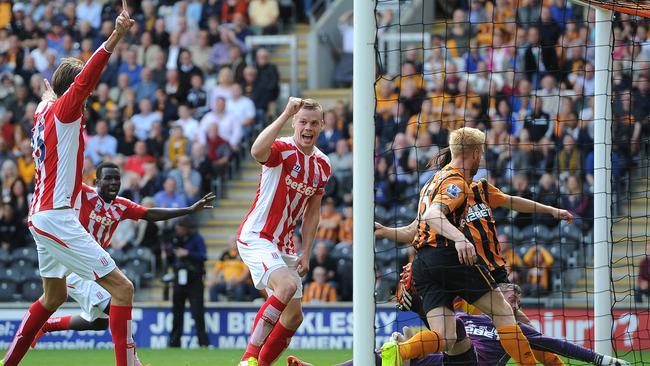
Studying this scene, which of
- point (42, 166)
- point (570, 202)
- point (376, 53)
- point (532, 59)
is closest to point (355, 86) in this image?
point (376, 53)

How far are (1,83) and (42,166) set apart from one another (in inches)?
513

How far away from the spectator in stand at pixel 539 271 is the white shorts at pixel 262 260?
6857 millimetres

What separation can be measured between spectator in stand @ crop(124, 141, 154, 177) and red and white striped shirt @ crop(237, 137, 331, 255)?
32.3ft

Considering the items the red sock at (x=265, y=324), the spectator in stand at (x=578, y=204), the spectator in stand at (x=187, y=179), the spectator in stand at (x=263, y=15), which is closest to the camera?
the red sock at (x=265, y=324)

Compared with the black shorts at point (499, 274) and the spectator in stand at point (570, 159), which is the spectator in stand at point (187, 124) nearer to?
the spectator in stand at point (570, 159)

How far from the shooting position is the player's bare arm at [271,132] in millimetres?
8039

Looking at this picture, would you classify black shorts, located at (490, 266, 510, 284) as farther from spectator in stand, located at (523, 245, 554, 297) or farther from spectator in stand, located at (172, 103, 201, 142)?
spectator in stand, located at (172, 103, 201, 142)

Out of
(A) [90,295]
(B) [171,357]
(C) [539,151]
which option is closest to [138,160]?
(B) [171,357]

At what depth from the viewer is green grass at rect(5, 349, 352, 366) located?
1230 centimetres

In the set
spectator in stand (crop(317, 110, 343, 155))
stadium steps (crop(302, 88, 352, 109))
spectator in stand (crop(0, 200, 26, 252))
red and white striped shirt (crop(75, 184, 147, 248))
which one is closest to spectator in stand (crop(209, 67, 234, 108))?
stadium steps (crop(302, 88, 352, 109))

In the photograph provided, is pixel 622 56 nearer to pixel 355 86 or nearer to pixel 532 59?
pixel 532 59

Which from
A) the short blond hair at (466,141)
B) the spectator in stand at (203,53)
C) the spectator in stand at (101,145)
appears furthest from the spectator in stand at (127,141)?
the short blond hair at (466,141)

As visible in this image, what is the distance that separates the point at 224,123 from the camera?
18.9 meters

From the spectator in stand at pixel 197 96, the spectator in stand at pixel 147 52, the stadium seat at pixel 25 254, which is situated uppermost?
the spectator in stand at pixel 147 52
